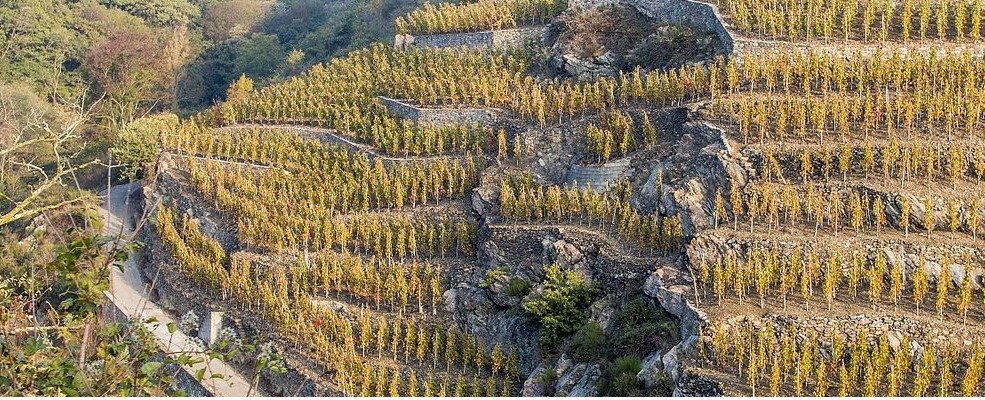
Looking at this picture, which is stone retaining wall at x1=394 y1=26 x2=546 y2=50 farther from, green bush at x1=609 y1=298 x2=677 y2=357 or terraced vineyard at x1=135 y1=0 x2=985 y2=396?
green bush at x1=609 y1=298 x2=677 y2=357

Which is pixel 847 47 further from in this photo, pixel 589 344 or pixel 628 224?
pixel 589 344

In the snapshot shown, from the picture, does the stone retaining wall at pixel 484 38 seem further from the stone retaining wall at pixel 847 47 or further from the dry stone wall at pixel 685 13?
the stone retaining wall at pixel 847 47

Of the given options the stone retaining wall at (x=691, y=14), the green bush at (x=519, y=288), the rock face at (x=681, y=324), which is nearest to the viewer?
the rock face at (x=681, y=324)

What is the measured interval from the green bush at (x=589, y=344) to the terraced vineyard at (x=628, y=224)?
1.6 inches

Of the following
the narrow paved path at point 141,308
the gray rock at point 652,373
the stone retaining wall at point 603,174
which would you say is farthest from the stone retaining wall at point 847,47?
the narrow paved path at point 141,308

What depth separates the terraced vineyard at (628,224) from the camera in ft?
65.5

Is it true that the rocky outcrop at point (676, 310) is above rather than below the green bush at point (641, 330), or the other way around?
above

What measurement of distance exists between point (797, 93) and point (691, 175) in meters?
3.54

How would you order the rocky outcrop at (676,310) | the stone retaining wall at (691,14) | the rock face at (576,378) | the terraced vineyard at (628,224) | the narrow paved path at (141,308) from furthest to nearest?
the stone retaining wall at (691,14) → the narrow paved path at (141,308) → the rock face at (576,378) → the terraced vineyard at (628,224) → the rocky outcrop at (676,310)

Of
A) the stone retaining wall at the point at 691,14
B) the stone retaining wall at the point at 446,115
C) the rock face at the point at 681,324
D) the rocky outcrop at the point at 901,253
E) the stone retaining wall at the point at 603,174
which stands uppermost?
the stone retaining wall at the point at 691,14

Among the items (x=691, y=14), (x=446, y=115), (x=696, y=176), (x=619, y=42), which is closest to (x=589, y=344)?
(x=696, y=176)

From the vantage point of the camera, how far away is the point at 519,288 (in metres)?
24.3

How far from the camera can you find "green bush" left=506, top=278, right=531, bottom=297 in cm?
2434

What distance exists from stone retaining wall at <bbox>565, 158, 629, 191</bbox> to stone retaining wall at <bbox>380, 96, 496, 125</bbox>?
4.37 meters
